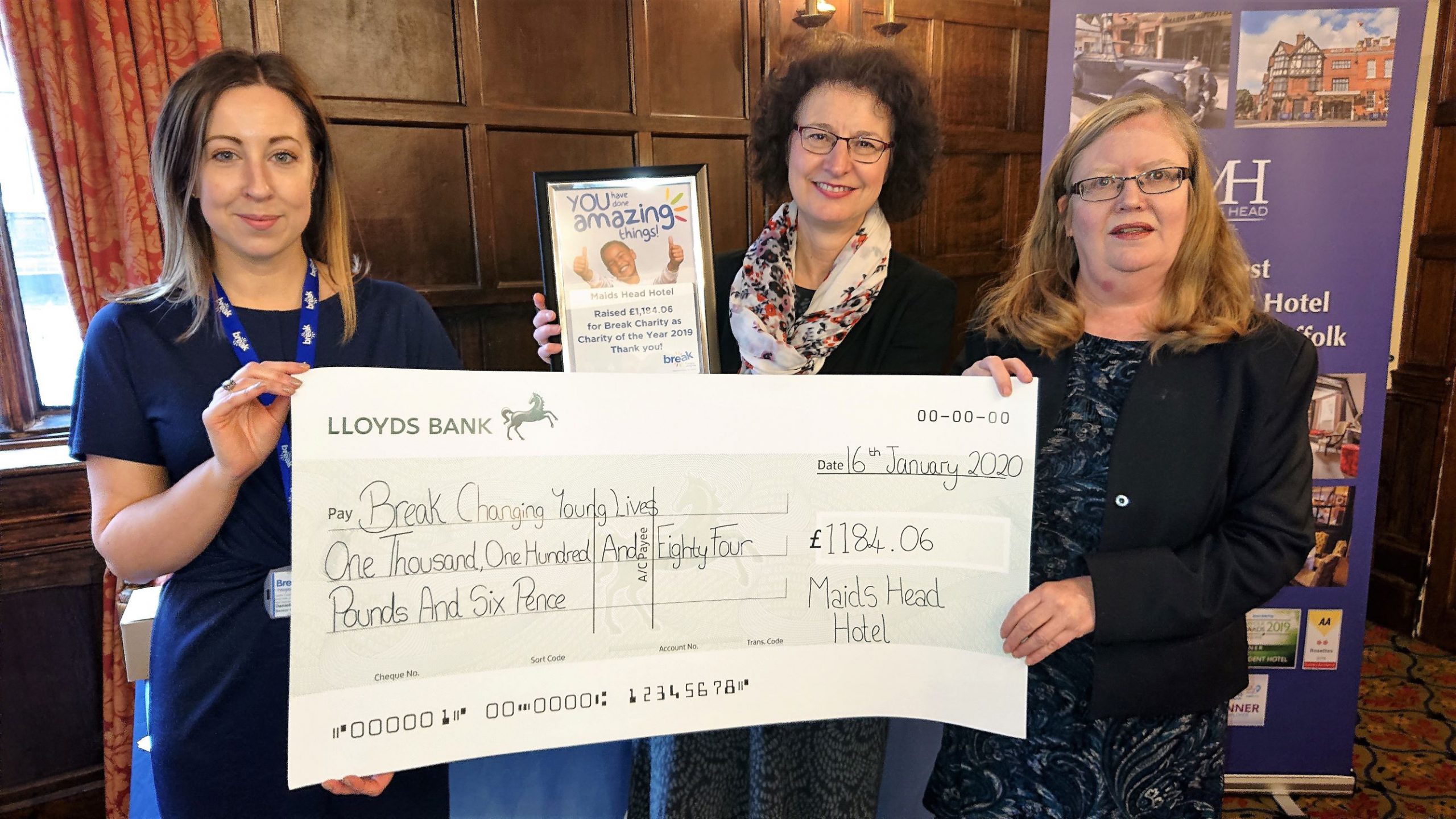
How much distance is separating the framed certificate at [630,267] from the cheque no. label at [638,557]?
0.40 metres

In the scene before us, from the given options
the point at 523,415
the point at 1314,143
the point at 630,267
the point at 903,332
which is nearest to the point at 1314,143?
the point at 1314,143

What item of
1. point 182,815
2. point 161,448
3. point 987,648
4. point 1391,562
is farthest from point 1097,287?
point 1391,562

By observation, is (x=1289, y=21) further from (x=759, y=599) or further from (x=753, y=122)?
(x=759, y=599)

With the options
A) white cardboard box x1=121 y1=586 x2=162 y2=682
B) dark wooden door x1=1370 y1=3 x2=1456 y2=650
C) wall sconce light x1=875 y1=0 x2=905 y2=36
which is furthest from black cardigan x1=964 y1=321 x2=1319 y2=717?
dark wooden door x1=1370 y1=3 x2=1456 y2=650

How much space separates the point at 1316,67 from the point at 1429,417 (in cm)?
197

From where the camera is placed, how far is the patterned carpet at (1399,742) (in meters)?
2.53

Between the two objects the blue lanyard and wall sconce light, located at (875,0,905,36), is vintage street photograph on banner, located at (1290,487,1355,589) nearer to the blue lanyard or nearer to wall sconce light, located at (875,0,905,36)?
wall sconce light, located at (875,0,905,36)

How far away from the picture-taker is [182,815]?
4.10 feet

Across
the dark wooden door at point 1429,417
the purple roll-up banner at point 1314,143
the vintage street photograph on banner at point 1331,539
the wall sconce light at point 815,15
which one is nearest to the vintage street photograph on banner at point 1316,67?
the purple roll-up banner at point 1314,143

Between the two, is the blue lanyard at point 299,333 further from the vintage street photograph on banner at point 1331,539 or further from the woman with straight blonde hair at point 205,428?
the vintage street photograph on banner at point 1331,539

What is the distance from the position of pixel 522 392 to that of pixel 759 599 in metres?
0.47

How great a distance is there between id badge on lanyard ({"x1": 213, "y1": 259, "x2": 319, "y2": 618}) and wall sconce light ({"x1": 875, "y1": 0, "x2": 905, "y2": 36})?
88.7 inches
